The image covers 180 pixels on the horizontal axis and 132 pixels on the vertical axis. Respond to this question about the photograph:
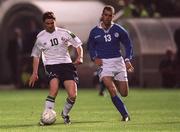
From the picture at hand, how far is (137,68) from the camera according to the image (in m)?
41.3

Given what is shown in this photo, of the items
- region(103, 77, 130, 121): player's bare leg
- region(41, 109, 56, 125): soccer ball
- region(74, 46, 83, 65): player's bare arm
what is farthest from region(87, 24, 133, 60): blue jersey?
region(41, 109, 56, 125): soccer ball

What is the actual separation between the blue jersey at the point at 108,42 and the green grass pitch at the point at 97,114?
4.86ft

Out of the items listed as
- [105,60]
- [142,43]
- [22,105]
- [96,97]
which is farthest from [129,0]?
[105,60]

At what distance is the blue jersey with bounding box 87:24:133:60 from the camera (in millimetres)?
21125

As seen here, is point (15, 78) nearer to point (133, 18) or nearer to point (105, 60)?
point (133, 18)

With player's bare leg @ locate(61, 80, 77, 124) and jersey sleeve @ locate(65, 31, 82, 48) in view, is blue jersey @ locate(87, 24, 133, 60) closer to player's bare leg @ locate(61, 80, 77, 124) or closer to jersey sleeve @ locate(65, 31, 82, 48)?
jersey sleeve @ locate(65, 31, 82, 48)

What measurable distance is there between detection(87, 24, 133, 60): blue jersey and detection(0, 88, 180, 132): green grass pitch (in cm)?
148

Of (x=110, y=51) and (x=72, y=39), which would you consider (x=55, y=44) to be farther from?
(x=110, y=51)

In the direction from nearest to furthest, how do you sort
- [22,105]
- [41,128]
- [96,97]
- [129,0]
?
[41,128], [22,105], [96,97], [129,0]

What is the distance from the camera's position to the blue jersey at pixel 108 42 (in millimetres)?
21125

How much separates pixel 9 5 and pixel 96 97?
12.9m

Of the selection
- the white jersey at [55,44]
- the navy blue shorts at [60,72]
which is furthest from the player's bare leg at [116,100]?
the white jersey at [55,44]

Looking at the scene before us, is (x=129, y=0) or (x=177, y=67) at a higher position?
(x=129, y=0)

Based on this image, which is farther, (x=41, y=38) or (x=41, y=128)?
(x=41, y=38)
